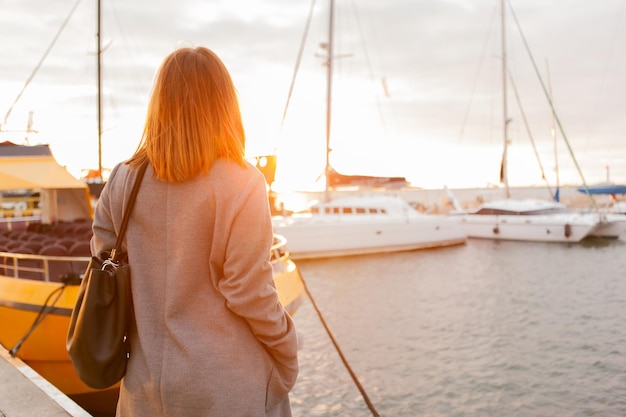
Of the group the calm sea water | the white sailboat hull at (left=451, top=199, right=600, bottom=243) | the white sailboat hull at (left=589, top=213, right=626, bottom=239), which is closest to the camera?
the calm sea water

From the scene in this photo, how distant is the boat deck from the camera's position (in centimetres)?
363

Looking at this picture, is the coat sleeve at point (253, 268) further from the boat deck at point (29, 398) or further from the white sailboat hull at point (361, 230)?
the white sailboat hull at point (361, 230)

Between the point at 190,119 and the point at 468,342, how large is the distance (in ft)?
37.2

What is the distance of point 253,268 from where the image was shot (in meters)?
1.75

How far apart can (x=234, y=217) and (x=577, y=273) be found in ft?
73.0

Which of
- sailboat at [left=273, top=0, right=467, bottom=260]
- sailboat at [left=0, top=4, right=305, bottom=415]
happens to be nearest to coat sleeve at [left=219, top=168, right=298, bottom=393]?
sailboat at [left=0, top=4, right=305, bottom=415]

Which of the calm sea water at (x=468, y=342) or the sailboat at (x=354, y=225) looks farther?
the sailboat at (x=354, y=225)

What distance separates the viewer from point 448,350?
11508mm

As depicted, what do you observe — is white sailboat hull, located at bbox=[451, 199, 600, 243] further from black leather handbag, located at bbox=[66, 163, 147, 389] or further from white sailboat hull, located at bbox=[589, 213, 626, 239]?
black leather handbag, located at bbox=[66, 163, 147, 389]

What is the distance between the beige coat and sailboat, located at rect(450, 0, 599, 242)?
1276 inches

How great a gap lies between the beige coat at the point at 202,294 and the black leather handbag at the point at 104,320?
0.04 meters

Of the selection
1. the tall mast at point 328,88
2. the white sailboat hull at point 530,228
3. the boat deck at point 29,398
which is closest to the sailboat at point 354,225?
the tall mast at point 328,88

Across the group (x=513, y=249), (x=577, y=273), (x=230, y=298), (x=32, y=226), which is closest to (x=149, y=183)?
(x=230, y=298)

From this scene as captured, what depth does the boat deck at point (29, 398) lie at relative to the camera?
3627 millimetres
